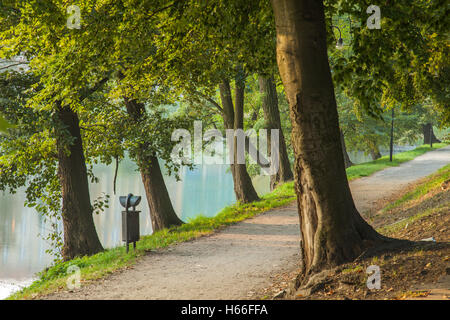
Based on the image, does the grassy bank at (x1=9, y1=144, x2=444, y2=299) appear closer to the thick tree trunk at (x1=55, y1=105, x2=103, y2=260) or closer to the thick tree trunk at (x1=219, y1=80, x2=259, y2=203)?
the thick tree trunk at (x1=219, y1=80, x2=259, y2=203)

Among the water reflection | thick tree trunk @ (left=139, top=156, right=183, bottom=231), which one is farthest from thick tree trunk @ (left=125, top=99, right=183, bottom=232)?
the water reflection

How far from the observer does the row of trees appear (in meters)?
6.77

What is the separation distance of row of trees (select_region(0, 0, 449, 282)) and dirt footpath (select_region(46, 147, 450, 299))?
176cm

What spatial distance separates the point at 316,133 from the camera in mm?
6715

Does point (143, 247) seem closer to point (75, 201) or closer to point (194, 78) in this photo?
point (75, 201)

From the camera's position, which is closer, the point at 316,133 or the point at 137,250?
the point at 316,133

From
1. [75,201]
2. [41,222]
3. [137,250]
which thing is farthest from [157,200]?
[41,222]

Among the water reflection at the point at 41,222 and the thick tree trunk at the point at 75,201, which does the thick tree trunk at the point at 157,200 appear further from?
the water reflection at the point at 41,222

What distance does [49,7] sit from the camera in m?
8.78

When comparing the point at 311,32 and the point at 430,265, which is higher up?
the point at 311,32

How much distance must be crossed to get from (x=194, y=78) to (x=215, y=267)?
514 cm
